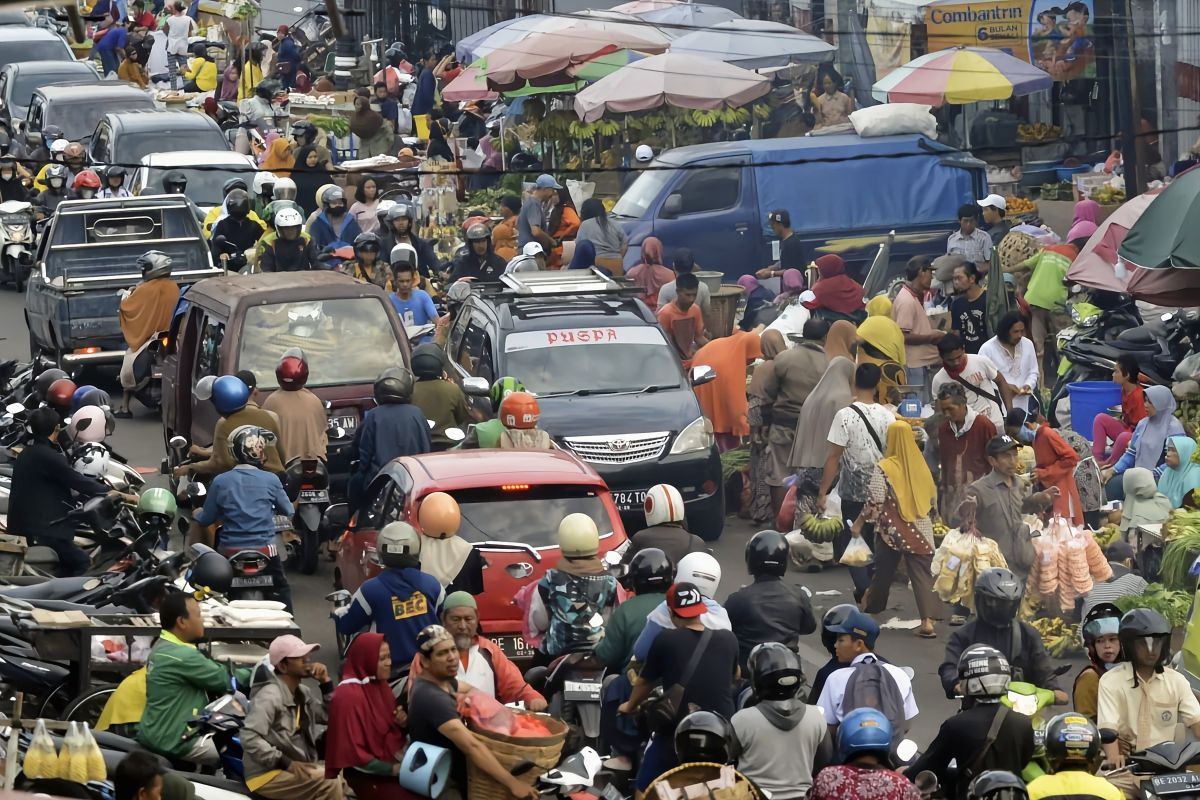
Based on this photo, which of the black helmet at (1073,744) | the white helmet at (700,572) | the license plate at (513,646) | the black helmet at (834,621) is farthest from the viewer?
the license plate at (513,646)

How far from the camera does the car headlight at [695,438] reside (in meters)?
15.3

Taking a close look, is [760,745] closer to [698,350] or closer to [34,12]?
[698,350]

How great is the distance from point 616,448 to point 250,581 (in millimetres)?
3642

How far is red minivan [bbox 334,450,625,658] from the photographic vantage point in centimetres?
1162

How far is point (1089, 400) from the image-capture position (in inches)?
637

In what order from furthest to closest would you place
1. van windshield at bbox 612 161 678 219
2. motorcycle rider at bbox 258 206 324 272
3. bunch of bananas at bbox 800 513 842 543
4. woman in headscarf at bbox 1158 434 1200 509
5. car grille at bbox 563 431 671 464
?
van windshield at bbox 612 161 678 219, motorcycle rider at bbox 258 206 324 272, car grille at bbox 563 431 671 464, bunch of bananas at bbox 800 513 842 543, woman in headscarf at bbox 1158 434 1200 509

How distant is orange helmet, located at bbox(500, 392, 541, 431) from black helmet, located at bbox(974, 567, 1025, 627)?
4.48 meters

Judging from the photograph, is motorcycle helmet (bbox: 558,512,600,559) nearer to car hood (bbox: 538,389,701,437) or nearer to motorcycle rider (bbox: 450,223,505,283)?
car hood (bbox: 538,389,701,437)

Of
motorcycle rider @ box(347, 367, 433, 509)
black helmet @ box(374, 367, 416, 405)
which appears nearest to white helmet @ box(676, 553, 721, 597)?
motorcycle rider @ box(347, 367, 433, 509)

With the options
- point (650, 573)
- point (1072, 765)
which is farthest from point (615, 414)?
point (1072, 765)

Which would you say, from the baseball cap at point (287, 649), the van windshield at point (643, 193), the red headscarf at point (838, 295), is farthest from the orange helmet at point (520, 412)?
the van windshield at point (643, 193)

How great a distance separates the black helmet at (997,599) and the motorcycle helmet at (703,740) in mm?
2135

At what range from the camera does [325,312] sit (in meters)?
15.7

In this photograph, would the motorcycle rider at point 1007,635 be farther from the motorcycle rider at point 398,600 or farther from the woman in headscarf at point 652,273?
the woman in headscarf at point 652,273
